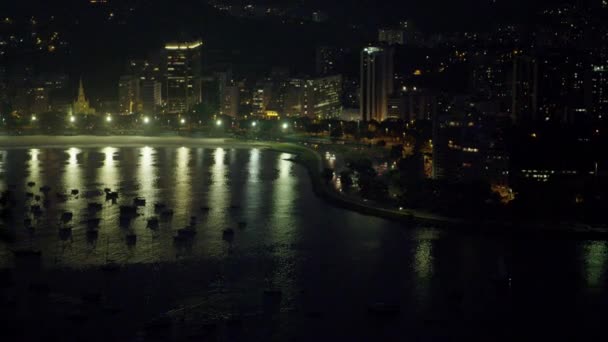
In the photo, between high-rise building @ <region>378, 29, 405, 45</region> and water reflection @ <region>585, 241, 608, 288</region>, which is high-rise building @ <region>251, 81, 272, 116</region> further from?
water reflection @ <region>585, 241, 608, 288</region>

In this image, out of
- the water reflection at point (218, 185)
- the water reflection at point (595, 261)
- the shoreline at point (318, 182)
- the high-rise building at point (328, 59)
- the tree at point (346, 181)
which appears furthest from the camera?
the high-rise building at point (328, 59)

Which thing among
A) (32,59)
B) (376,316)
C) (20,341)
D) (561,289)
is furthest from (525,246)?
(32,59)

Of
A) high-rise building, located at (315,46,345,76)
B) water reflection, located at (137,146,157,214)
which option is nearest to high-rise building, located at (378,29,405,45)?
high-rise building, located at (315,46,345,76)

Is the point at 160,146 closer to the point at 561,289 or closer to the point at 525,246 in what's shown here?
the point at 525,246

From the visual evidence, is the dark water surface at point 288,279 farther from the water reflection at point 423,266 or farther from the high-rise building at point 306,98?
the high-rise building at point 306,98

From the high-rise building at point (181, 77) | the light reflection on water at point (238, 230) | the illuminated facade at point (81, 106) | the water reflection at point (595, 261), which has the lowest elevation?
the water reflection at point (595, 261)

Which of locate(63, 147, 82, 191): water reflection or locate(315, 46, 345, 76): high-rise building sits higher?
locate(315, 46, 345, 76): high-rise building

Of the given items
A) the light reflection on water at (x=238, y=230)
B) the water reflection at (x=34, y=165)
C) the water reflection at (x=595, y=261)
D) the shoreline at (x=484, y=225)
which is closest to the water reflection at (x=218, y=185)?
the light reflection on water at (x=238, y=230)
